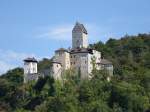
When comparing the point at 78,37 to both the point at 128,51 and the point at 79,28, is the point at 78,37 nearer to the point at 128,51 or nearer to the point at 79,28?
the point at 79,28

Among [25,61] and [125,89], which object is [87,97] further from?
[25,61]

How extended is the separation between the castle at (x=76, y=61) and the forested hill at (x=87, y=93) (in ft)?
2.60

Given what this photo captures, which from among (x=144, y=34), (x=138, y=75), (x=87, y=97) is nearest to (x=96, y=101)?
(x=87, y=97)

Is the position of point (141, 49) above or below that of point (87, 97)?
above

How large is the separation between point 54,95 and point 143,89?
27.2 feet

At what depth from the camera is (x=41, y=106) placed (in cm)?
5744

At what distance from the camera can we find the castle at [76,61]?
199ft

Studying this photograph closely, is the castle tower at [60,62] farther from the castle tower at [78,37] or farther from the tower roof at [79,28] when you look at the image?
the tower roof at [79,28]

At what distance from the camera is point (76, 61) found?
6156 centimetres

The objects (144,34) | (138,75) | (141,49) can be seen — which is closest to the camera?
(138,75)

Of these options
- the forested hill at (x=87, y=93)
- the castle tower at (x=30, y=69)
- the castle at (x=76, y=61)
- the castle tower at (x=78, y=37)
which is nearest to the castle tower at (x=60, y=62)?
the castle at (x=76, y=61)

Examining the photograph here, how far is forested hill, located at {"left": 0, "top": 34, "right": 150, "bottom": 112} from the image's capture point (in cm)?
5662

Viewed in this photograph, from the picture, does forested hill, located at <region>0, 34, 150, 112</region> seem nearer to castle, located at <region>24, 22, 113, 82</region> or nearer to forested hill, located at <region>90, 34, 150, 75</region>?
forested hill, located at <region>90, 34, 150, 75</region>

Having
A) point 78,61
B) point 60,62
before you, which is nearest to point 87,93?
point 78,61
